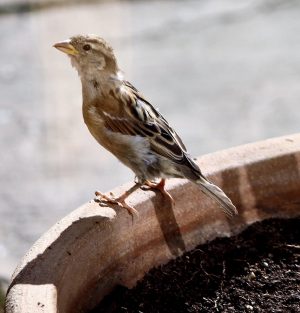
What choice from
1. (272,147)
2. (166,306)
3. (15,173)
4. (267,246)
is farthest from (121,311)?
(15,173)

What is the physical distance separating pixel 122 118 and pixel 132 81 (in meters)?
4.23

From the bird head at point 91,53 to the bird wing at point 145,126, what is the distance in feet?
0.55

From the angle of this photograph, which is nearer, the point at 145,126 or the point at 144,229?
the point at 144,229

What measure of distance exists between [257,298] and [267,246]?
1.05ft


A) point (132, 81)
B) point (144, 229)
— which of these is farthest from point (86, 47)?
point (132, 81)

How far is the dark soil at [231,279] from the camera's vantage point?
2.87 metres

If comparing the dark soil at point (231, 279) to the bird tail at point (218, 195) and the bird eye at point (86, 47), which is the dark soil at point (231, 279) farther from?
the bird eye at point (86, 47)

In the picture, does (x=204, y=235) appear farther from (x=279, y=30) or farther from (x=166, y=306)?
(x=279, y=30)

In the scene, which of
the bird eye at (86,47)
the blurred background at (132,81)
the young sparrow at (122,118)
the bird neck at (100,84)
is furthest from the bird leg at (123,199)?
the blurred background at (132,81)

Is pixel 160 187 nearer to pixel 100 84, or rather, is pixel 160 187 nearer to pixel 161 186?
pixel 161 186

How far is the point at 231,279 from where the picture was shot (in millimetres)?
3020

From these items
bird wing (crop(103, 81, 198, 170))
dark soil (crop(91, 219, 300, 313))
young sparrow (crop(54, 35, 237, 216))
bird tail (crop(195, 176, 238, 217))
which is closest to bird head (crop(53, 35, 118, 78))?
young sparrow (crop(54, 35, 237, 216))

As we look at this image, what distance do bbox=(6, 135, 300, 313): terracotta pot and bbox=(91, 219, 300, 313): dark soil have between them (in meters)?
0.04

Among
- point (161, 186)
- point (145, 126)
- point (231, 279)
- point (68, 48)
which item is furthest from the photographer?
point (68, 48)
